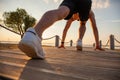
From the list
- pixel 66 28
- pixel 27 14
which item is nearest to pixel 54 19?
pixel 66 28

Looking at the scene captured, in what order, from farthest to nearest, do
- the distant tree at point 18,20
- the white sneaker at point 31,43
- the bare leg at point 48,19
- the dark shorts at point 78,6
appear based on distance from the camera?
the distant tree at point 18,20 < the dark shorts at point 78,6 < the bare leg at point 48,19 < the white sneaker at point 31,43

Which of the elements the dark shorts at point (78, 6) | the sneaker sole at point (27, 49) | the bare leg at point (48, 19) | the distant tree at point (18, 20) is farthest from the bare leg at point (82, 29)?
the distant tree at point (18, 20)

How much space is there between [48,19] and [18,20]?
4069 centimetres

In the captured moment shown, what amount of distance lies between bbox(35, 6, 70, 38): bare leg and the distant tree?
131 ft

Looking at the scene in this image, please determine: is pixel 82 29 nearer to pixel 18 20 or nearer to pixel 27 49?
pixel 27 49

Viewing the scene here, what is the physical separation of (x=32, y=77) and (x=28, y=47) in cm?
77

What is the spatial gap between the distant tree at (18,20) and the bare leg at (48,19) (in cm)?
3980

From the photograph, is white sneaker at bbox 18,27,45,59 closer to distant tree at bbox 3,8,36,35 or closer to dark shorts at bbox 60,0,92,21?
dark shorts at bbox 60,0,92,21

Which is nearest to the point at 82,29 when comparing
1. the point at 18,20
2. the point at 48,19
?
Answer: the point at 48,19

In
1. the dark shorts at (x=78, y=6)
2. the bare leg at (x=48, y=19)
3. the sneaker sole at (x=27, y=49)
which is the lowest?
the sneaker sole at (x=27, y=49)

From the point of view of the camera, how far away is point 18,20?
42.1 meters

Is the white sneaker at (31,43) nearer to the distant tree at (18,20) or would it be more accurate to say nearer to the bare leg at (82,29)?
the bare leg at (82,29)

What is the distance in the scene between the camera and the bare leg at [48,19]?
92.1 inches

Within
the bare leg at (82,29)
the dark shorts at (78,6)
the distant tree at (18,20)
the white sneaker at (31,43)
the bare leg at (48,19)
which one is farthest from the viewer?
the distant tree at (18,20)
